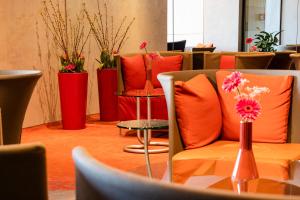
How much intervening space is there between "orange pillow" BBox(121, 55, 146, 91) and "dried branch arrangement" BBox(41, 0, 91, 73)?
695 mm

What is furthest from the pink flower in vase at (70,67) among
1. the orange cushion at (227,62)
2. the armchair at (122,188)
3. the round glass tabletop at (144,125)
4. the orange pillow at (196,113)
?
the armchair at (122,188)

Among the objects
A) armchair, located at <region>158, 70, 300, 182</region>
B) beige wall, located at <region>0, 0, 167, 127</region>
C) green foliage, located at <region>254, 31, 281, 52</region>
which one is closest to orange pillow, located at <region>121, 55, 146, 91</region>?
beige wall, located at <region>0, 0, 167, 127</region>

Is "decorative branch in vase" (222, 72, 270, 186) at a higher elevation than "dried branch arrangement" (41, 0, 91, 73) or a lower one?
lower

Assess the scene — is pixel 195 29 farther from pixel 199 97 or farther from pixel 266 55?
pixel 199 97

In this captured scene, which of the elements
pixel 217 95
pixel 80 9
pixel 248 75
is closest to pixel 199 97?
pixel 217 95

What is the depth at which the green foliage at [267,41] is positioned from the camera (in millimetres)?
8484

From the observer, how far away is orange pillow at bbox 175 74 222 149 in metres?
3.21

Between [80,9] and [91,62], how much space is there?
0.84 metres

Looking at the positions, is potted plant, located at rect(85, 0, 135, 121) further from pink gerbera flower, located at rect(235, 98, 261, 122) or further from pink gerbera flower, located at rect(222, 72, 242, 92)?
pink gerbera flower, located at rect(235, 98, 261, 122)

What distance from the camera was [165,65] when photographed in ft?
20.8

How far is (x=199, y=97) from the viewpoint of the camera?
328cm

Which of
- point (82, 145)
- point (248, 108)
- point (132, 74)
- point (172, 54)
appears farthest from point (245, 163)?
point (172, 54)

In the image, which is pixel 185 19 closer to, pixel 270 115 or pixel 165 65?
pixel 165 65

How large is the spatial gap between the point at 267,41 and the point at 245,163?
6.61 meters
